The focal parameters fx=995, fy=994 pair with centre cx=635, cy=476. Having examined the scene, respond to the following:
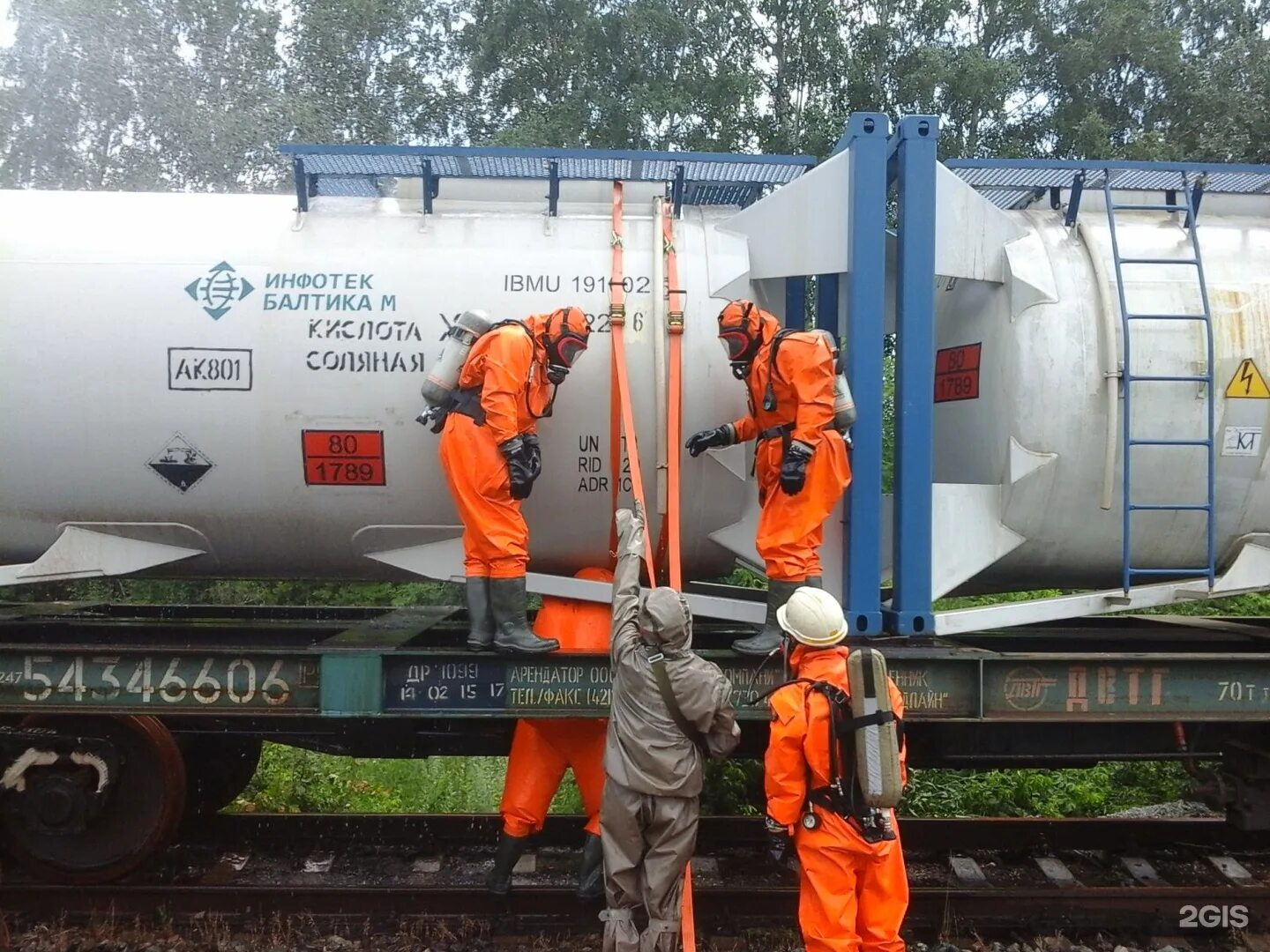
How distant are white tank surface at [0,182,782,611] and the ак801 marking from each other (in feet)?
1.99

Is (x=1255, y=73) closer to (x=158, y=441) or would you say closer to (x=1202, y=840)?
(x=1202, y=840)

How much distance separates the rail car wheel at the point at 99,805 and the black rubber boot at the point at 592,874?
206 cm

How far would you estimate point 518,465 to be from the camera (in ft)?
14.2

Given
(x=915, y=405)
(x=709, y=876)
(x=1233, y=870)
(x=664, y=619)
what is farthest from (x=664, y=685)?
(x=1233, y=870)

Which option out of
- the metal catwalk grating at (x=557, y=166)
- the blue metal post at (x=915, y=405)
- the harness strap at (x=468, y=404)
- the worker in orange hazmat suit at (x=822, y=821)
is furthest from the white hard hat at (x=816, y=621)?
the metal catwalk grating at (x=557, y=166)

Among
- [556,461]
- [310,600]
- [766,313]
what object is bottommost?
[310,600]

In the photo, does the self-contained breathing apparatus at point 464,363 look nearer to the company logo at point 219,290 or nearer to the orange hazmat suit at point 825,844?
the company logo at point 219,290

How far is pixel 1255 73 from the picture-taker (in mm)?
14922

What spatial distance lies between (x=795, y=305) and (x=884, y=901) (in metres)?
2.89

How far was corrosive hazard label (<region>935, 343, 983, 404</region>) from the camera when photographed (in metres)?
4.88

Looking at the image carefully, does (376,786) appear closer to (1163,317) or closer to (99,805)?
(99,805)

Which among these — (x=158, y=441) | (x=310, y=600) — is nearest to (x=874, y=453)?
(x=158, y=441)

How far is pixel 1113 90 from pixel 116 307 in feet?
55.3

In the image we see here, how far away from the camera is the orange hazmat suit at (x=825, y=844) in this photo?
12.2ft
